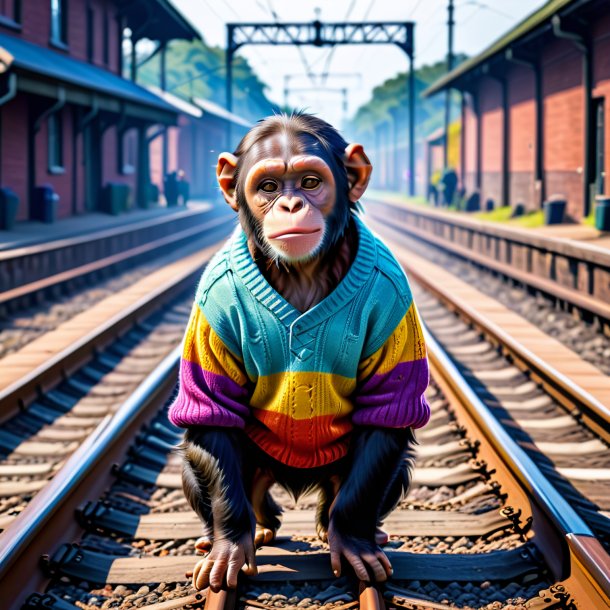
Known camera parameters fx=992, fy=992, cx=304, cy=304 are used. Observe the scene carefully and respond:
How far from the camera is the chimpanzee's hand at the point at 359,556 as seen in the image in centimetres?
307

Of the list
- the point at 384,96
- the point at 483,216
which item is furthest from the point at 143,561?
the point at 384,96

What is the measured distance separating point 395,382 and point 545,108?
20.5 metres

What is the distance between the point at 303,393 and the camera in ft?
9.78

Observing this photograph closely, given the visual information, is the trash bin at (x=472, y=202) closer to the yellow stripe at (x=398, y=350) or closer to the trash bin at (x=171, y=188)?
the trash bin at (x=171, y=188)

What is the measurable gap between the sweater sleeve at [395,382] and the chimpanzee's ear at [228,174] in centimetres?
63

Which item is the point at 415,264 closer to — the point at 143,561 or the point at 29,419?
the point at 29,419

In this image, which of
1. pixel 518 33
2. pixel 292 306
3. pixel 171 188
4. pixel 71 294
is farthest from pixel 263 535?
pixel 171 188

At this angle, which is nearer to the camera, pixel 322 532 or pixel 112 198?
pixel 322 532

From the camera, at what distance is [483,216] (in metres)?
25.7

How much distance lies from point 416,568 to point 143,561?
0.98m

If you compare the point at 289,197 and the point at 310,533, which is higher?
the point at 289,197

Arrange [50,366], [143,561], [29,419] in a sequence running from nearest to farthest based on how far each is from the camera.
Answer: [143,561] → [29,419] → [50,366]

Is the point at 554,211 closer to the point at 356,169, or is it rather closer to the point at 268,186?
the point at 356,169

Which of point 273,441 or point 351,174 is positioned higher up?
point 351,174
